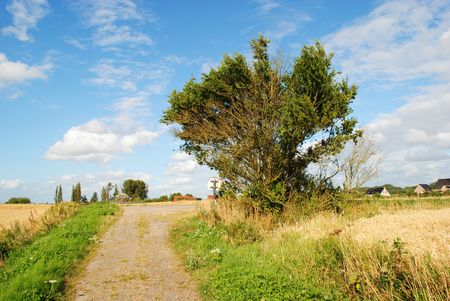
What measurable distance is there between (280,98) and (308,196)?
5.27m

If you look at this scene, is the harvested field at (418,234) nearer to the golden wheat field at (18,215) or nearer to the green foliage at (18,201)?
the golden wheat field at (18,215)

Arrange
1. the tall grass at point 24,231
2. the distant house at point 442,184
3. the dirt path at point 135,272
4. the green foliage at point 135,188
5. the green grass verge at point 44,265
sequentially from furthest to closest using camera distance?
the distant house at point 442,184, the green foliage at point 135,188, the tall grass at point 24,231, the dirt path at point 135,272, the green grass verge at point 44,265

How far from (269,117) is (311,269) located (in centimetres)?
1218

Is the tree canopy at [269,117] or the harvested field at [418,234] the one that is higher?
the tree canopy at [269,117]

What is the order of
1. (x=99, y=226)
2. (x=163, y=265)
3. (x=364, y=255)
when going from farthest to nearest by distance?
(x=99, y=226) < (x=163, y=265) < (x=364, y=255)

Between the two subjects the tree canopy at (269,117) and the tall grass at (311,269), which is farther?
the tree canopy at (269,117)

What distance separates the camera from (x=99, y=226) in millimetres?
18094

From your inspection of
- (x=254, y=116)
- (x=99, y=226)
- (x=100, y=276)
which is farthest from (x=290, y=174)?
(x=100, y=276)

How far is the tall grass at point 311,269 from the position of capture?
20.4 ft

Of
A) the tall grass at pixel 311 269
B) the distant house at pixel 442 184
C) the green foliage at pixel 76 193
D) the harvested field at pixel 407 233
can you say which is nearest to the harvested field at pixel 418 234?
the harvested field at pixel 407 233

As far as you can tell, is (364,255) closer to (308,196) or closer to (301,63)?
(308,196)

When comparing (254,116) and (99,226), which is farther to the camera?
(254,116)

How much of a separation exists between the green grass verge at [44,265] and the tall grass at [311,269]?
132 inches

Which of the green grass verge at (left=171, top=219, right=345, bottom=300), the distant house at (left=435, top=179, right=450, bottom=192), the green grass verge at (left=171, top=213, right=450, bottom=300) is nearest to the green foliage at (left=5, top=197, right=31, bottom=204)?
the green grass verge at (left=171, top=219, right=345, bottom=300)
